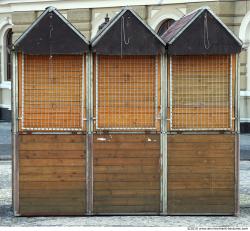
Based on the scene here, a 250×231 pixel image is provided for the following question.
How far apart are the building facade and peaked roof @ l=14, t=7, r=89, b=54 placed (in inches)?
390

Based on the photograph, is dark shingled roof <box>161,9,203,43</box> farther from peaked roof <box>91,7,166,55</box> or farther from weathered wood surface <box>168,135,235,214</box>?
weathered wood surface <box>168,135,235,214</box>

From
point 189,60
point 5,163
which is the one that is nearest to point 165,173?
point 189,60

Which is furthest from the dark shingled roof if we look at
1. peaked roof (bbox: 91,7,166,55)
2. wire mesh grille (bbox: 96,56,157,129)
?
wire mesh grille (bbox: 96,56,157,129)

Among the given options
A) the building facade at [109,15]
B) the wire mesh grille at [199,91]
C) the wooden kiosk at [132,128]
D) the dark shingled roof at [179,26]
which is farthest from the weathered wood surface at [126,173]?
the building facade at [109,15]

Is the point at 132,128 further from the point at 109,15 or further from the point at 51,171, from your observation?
the point at 109,15

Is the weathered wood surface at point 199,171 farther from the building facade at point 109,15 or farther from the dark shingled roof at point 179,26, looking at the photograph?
the building facade at point 109,15

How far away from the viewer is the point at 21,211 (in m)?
9.48

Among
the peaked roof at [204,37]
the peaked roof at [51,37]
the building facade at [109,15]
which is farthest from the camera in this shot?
the building facade at [109,15]

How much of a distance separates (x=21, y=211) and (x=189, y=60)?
8.54ft

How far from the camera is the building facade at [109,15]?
2177 centimetres

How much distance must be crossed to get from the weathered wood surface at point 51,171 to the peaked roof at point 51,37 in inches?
39.7

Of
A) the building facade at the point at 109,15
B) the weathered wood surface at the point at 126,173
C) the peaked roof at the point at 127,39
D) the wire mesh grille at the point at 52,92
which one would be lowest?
the weathered wood surface at the point at 126,173

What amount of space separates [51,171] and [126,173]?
2.84 ft

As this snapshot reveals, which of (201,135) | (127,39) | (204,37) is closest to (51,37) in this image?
(127,39)
